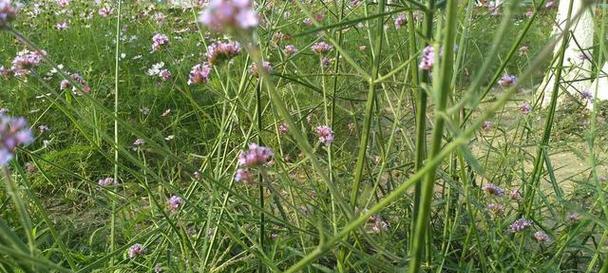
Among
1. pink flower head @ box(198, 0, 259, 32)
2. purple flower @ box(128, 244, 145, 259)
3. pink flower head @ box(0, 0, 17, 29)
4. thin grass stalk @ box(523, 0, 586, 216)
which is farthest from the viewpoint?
purple flower @ box(128, 244, 145, 259)

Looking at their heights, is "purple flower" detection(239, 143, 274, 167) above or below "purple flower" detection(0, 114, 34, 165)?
below

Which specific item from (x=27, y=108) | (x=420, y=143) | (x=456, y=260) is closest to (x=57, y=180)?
(x=27, y=108)

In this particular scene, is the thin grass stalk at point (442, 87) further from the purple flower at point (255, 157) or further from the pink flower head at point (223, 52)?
the pink flower head at point (223, 52)

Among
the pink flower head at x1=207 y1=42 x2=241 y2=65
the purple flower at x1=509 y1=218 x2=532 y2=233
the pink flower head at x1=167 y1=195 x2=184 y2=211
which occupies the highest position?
the pink flower head at x1=207 y1=42 x2=241 y2=65

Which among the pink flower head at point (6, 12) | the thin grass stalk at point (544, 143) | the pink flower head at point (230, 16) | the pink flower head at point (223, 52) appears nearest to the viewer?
the pink flower head at point (230, 16)

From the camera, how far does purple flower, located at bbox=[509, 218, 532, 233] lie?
127 cm

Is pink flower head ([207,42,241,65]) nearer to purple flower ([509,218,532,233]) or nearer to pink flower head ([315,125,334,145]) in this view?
pink flower head ([315,125,334,145])

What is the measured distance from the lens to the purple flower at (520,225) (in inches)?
49.9

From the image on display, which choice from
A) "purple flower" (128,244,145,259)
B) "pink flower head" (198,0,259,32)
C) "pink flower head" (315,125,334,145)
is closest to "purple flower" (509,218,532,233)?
"pink flower head" (315,125,334,145)

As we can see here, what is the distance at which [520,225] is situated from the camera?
4.17 feet

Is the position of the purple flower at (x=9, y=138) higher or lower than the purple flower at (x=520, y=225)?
higher

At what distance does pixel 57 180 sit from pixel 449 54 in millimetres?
1983

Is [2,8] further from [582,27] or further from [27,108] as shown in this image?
[582,27]

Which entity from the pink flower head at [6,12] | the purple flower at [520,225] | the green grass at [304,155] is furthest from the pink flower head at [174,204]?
the purple flower at [520,225]
